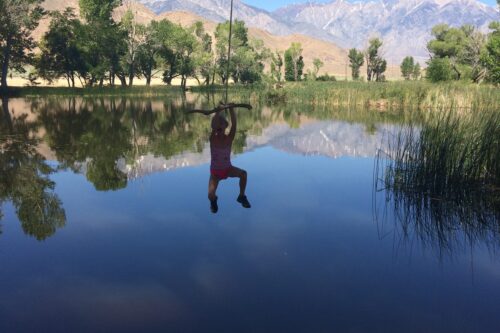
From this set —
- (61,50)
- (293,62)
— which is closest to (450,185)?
(61,50)

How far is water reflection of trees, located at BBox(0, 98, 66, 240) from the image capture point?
28.1ft

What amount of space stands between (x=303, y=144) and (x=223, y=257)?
13.8 metres

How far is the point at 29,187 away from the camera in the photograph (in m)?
11.0

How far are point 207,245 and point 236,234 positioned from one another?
0.74 meters

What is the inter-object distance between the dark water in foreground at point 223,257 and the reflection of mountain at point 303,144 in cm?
30

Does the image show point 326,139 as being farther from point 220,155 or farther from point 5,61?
point 5,61

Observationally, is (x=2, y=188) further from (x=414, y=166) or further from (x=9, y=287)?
(x=414, y=166)

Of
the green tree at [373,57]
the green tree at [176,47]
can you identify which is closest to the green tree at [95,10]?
the green tree at [176,47]

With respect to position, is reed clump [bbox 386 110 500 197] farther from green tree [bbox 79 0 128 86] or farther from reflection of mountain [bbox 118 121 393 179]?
green tree [bbox 79 0 128 86]

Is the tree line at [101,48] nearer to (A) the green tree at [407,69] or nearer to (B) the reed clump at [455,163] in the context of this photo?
(B) the reed clump at [455,163]

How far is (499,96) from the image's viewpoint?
32625 millimetres

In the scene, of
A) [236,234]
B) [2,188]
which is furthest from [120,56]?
[236,234]

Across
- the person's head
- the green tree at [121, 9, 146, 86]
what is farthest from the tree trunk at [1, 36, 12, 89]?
the person's head

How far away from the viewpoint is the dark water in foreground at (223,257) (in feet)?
17.5
